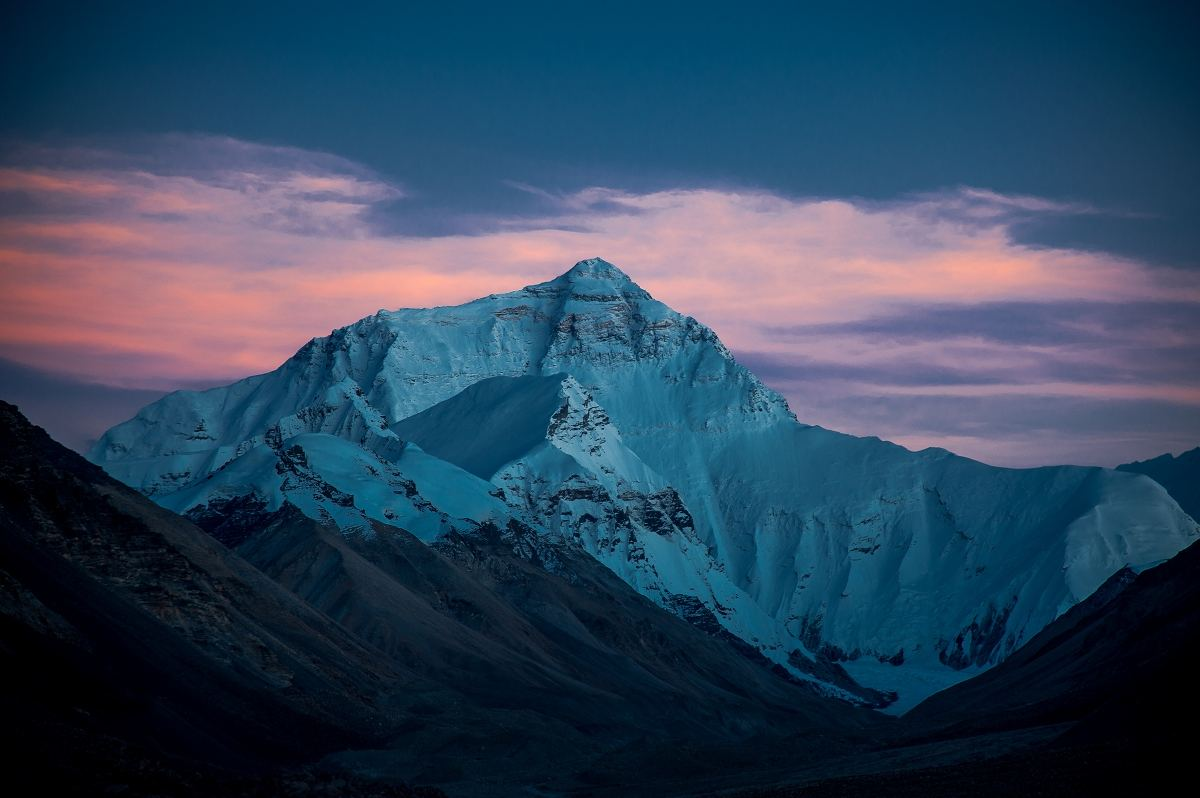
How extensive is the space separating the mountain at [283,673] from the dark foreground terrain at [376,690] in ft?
0.91

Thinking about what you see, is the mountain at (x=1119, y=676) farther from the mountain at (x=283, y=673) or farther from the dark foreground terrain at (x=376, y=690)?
the mountain at (x=283, y=673)

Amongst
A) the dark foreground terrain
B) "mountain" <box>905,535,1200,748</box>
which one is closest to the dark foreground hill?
"mountain" <box>905,535,1200,748</box>

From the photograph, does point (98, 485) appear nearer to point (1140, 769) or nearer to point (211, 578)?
point (211, 578)

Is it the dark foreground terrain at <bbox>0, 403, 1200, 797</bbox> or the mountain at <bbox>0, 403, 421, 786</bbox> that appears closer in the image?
the mountain at <bbox>0, 403, 421, 786</bbox>

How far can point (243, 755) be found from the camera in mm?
94938

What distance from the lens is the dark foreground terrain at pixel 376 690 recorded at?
74938 millimetres

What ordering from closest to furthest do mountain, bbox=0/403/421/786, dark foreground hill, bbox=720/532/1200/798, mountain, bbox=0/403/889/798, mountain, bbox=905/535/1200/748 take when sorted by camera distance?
1. dark foreground hill, bbox=720/532/1200/798
2. mountain, bbox=0/403/421/786
3. mountain, bbox=0/403/889/798
4. mountain, bbox=905/535/1200/748

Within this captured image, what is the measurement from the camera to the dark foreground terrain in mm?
74938

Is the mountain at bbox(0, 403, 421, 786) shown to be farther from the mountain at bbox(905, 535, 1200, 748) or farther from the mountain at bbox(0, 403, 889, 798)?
the mountain at bbox(905, 535, 1200, 748)

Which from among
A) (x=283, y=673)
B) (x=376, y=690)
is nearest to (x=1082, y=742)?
(x=283, y=673)

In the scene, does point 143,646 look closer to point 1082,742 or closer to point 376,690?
point 376,690

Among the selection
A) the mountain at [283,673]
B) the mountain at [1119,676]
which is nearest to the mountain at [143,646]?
the mountain at [283,673]

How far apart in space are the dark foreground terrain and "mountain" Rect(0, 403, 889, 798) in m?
0.28

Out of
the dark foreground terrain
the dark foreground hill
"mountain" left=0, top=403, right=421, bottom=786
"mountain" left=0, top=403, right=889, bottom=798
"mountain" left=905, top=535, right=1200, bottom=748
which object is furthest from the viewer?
"mountain" left=905, top=535, right=1200, bottom=748
